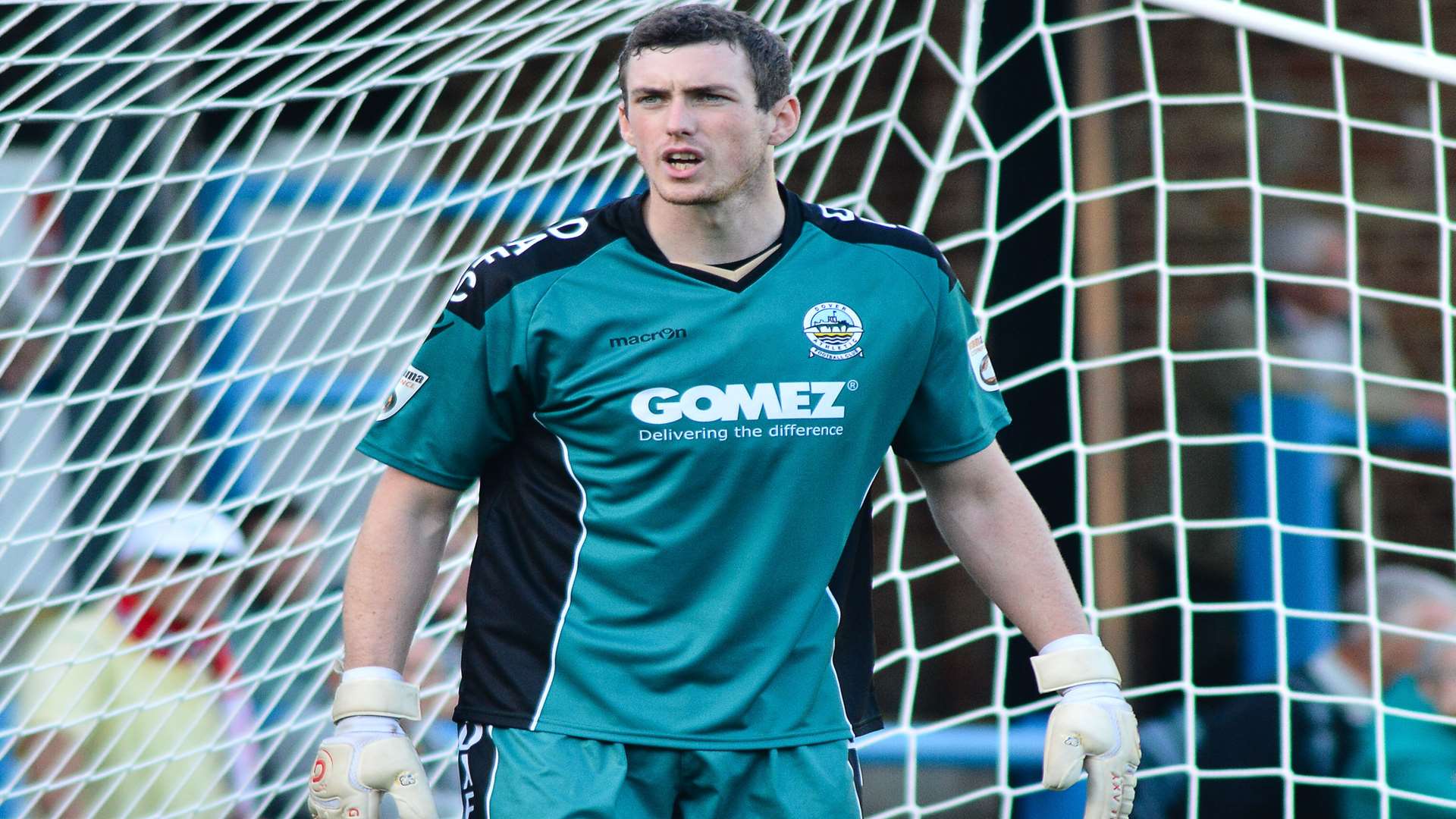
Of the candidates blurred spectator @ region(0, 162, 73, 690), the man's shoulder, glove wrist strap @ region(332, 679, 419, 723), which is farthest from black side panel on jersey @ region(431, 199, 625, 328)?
blurred spectator @ region(0, 162, 73, 690)

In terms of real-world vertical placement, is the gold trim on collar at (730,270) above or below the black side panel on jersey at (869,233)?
below

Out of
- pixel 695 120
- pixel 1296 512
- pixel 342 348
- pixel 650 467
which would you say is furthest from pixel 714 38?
pixel 1296 512

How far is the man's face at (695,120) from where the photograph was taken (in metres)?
2.19

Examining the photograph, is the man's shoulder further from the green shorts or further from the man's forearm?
the green shorts

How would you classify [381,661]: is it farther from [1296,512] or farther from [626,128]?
[1296,512]

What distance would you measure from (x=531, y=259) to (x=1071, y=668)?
0.89 m

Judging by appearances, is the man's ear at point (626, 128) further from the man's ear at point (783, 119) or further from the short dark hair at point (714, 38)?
the man's ear at point (783, 119)

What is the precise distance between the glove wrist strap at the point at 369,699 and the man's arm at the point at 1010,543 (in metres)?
0.75

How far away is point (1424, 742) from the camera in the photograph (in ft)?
11.8

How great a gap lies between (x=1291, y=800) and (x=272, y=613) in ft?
6.25

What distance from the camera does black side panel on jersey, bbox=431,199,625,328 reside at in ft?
7.27

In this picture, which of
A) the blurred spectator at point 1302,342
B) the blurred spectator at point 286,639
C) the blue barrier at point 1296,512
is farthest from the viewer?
the blurred spectator at point 1302,342

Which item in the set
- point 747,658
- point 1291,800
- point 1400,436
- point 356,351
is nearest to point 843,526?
point 747,658

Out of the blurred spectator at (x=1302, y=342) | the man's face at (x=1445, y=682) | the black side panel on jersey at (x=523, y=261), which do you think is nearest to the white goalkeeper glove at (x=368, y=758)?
the black side panel on jersey at (x=523, y=261)
